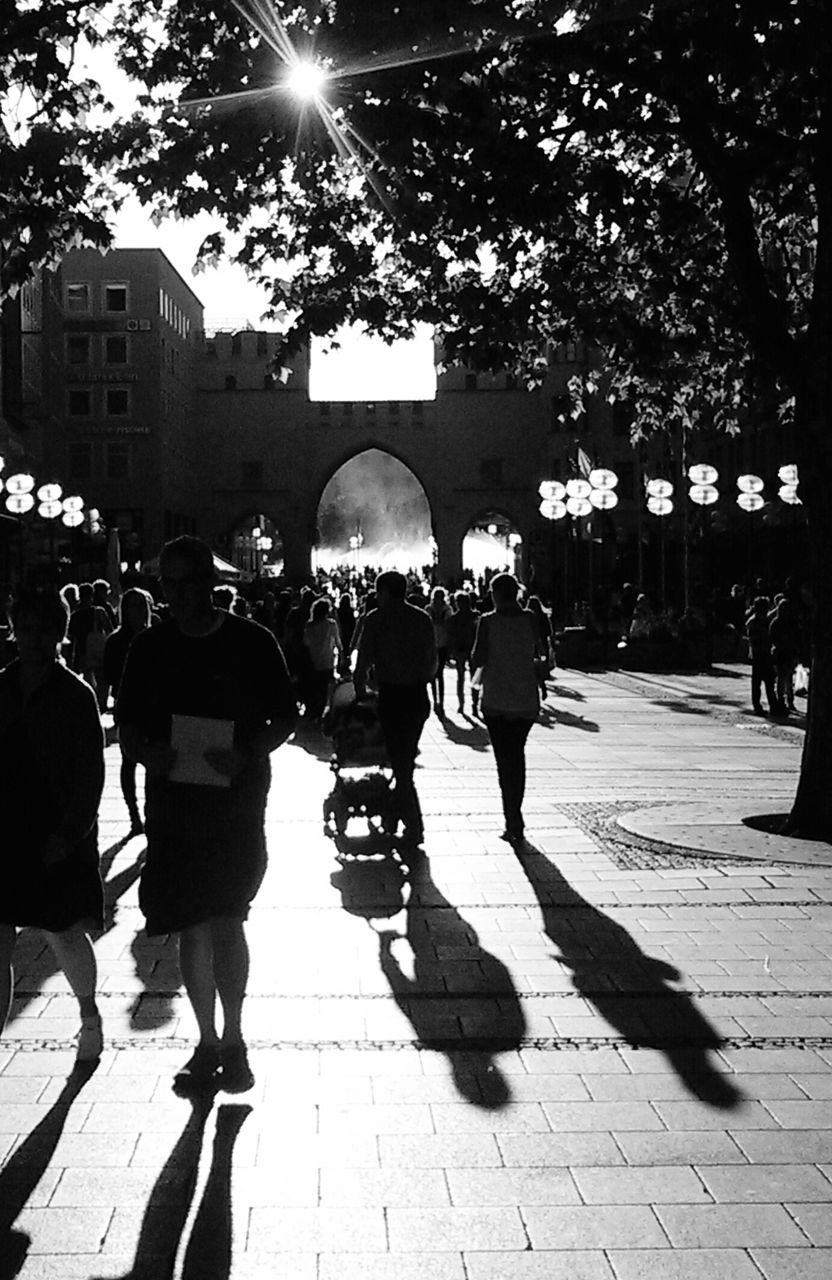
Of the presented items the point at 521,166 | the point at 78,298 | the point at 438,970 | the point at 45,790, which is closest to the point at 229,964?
the point at 45,790

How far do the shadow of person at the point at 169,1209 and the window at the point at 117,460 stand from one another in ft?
242

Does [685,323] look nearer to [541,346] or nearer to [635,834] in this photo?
[541,346]

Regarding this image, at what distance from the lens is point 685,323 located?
15.1 metres

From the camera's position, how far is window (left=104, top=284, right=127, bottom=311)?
78.5 metres

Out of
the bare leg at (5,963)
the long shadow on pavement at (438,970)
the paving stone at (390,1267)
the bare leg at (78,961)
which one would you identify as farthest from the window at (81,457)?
the paving stone at (390,1267)

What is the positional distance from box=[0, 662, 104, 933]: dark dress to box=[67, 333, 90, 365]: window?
74.8 metres

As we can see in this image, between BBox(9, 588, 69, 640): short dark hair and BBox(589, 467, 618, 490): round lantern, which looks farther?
BBox(589, 467, 618, 490): round lantern

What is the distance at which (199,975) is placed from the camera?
6164 mm

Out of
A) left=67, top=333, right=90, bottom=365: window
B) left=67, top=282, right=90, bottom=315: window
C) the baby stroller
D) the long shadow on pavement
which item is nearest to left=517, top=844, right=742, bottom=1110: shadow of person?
the long shadow on pavement

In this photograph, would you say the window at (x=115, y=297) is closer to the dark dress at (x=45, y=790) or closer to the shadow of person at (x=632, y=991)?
the shadow of person at (x=632, y=991)

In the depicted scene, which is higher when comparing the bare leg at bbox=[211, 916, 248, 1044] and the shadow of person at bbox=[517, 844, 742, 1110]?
the bare leg at bbox=[211, 916, 248, 1044]

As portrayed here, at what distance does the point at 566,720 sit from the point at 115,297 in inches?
2329

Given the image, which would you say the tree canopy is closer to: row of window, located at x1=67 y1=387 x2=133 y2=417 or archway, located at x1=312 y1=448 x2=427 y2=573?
row of window, located at x1=67 y1=387 x2=133 y2=417

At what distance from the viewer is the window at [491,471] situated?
84750 millimetres
